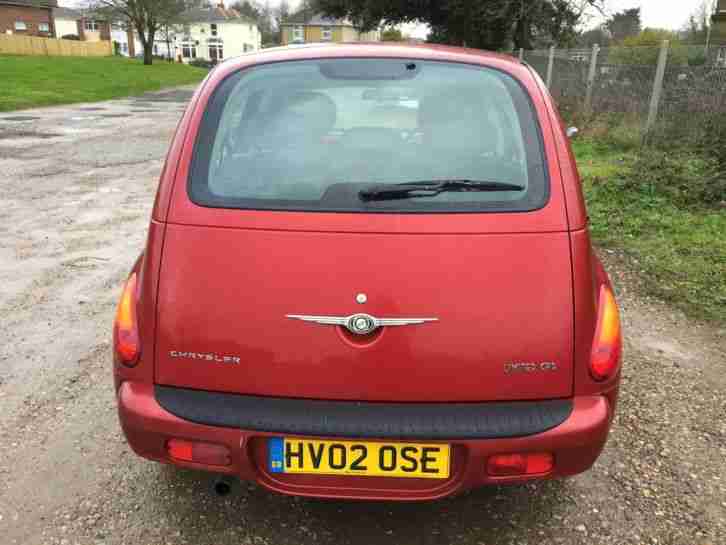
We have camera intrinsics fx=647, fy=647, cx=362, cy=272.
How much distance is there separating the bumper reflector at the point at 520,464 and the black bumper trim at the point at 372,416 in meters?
0.10

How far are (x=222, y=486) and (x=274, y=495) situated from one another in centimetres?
23

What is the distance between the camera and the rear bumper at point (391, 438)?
2.04m

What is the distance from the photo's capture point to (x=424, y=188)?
2.22 meters

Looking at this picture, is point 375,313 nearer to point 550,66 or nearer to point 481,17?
point 550,66

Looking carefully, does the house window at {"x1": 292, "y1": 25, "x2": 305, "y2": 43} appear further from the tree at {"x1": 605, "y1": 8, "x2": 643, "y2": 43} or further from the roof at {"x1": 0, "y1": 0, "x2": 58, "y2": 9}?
the tree at {"x1": 605, "y1": 8, "x2": 643, "y2": 43}

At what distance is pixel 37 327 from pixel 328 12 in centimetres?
3348

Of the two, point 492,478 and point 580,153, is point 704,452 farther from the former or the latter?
point 580,153

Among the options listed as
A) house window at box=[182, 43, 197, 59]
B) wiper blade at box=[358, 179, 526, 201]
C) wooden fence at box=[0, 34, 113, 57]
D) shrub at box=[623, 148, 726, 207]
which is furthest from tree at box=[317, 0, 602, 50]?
house window at box=[182, 43, 197, 59]

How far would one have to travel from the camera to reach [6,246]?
578 centimetres

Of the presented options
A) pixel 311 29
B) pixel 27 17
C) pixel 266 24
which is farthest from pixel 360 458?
pixel 266 24

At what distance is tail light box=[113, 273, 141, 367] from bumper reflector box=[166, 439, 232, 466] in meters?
0.31

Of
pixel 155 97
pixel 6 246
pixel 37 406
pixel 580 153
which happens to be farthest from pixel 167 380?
pixel 155 97

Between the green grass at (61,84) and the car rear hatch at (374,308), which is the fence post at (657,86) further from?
the green grass at (61,84)

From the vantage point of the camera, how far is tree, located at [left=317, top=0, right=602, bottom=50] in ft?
83.3
